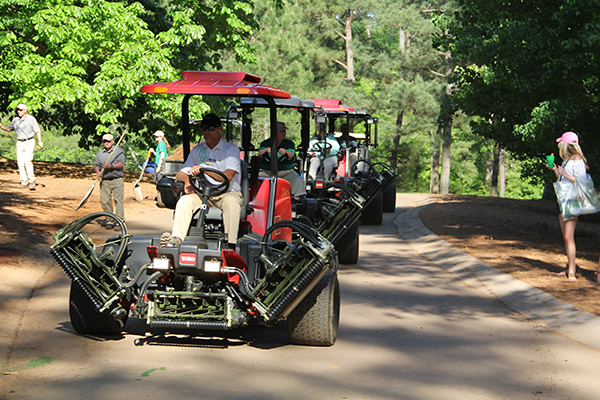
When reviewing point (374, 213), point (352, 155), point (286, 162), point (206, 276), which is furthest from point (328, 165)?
point (206, 276)

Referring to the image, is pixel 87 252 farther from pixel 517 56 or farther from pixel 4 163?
pixel 4 163

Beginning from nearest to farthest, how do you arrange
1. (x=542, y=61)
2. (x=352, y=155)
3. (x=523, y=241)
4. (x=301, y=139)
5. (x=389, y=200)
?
(x=301, y=139), (x=542, y=61), (x=523, y=241), (x=352, y=155), (x=389, y=200)

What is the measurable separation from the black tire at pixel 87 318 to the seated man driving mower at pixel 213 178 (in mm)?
954

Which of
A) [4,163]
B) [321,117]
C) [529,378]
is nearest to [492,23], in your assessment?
[321,117]

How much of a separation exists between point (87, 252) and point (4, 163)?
1874cm

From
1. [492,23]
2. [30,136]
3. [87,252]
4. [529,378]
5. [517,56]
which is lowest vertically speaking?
[529,378]

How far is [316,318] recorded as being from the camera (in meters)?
5.82

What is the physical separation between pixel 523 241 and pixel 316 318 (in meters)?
8.24

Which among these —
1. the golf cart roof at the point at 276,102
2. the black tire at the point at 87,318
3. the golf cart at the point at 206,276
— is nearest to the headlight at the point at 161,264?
the golf cart at the point at 206,276

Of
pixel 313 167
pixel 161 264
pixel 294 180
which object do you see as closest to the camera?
pixel 161 264

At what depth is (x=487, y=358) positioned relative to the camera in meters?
5.85

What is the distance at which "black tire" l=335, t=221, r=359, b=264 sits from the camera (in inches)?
392

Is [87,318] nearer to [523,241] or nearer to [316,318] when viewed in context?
[316,318]

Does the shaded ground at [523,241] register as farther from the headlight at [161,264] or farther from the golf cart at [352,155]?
the headlight at [161,264]
